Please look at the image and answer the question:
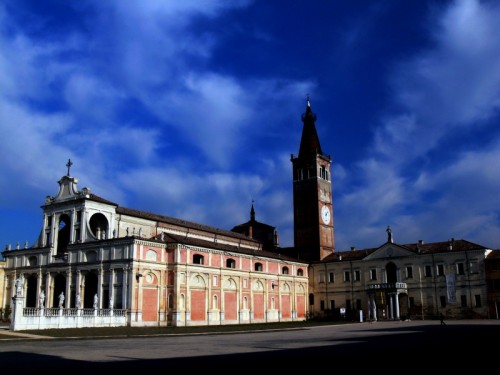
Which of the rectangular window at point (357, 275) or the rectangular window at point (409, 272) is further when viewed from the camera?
the rectangular window at point (357, 275)

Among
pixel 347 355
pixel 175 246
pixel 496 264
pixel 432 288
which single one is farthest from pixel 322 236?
pixel 347 355

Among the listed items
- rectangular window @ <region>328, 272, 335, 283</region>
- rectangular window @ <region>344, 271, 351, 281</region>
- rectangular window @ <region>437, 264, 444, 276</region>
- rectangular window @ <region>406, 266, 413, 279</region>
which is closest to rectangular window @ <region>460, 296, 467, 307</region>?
rectangular window @ <region>437, 264, 444, 276</region>

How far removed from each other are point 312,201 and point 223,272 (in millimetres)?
23444

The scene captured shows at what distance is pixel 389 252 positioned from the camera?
64.1 m

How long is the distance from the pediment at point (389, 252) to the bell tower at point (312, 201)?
8448 mm

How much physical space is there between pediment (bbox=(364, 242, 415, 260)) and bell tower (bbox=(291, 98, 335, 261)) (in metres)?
8.45

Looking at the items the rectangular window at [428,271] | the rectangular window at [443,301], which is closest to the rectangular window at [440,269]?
the rectangular window at [428,271]

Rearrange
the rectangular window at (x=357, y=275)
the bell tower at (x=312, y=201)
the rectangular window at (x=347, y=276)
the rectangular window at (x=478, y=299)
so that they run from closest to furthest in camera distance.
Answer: the rectangular window at (x=478, y=299) < the rectangular window at (x=357, y=275) < the rectangular window at (x=347, y=276) < the bell tower at (x=312, y=201)

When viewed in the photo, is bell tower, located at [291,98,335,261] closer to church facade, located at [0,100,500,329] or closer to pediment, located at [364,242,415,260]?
church facade, located at [0,100,500,329]

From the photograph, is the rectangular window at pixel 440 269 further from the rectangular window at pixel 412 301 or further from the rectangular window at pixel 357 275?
the rectangular window at pixel 357 275

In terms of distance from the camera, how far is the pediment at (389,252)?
62.9 metres

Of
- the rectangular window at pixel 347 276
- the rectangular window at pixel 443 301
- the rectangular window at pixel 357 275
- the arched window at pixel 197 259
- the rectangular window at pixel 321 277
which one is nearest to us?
the arched window at pixel 197 259

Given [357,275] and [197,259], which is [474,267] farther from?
[197,259]

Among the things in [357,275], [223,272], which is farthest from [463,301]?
[223,272]
